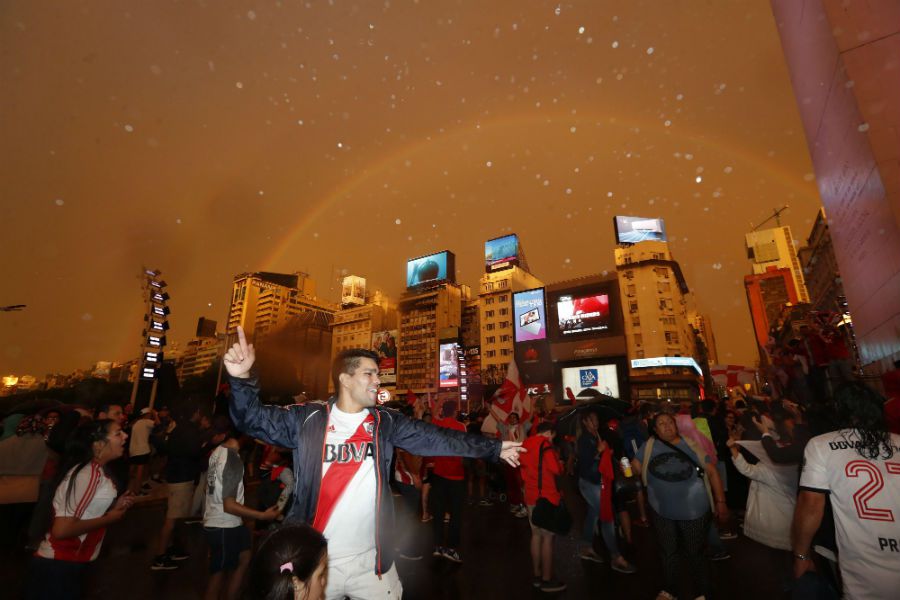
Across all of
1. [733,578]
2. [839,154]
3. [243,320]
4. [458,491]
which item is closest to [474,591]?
[458,491]

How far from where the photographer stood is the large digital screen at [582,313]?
59750mm

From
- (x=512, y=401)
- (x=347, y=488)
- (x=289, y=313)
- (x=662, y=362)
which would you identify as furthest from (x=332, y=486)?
(x=289, y=313)

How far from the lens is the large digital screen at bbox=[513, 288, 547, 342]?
6325 centimetres

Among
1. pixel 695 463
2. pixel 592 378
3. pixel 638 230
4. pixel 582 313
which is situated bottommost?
pixel 695 463

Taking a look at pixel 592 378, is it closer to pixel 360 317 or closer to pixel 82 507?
pixel 82 507

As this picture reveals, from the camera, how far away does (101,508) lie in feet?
10.8

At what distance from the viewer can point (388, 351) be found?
304 feet

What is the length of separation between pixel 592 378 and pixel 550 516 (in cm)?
5448

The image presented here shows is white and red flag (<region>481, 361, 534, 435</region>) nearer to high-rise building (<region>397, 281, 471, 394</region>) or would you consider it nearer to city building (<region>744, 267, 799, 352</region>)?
high-rise building (<region>397, 281, 471, 394</region>)

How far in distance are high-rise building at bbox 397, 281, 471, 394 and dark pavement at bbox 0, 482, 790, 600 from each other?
87.2 metres

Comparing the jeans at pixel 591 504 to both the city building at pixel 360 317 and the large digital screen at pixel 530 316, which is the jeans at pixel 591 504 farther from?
the city building at pixel 360 317

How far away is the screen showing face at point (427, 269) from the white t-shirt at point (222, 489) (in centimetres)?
8512

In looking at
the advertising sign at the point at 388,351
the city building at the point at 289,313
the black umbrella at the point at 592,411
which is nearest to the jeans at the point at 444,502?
the black umbrella at the point at 592,411

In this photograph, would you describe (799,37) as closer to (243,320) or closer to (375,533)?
(375,533)
